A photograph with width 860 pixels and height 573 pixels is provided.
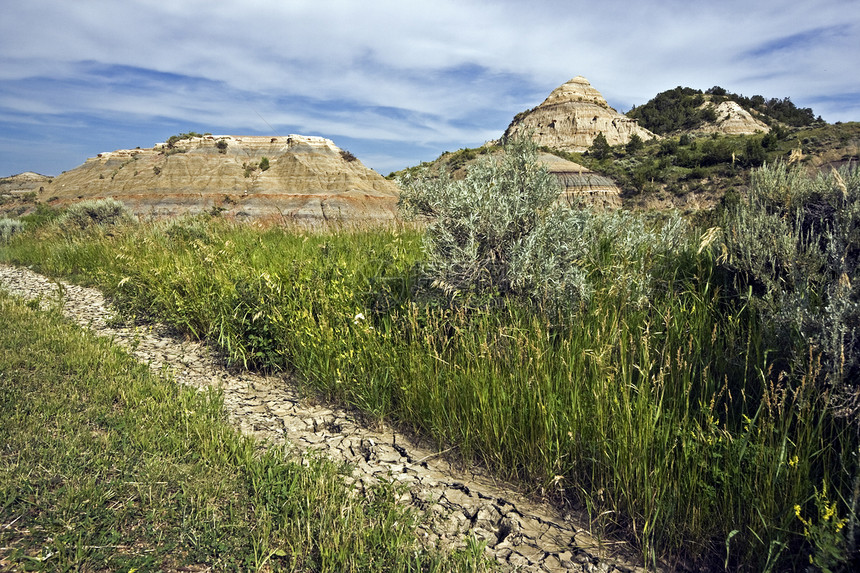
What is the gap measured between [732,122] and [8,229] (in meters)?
75.7

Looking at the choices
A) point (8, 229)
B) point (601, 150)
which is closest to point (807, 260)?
point (8, 229)

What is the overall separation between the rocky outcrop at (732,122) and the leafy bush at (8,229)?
70518 millimetres

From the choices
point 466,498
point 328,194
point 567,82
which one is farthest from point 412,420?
point 567,82

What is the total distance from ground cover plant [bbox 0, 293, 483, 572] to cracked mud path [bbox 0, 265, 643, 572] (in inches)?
9.8

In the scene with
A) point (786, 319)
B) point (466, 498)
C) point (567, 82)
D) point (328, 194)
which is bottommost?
point (466, 498)

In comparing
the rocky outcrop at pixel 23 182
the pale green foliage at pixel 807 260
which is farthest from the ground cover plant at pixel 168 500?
the rocky outcrop at pixel 23 182

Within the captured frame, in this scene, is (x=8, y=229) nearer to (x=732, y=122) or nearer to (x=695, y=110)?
(x=732, y=122)

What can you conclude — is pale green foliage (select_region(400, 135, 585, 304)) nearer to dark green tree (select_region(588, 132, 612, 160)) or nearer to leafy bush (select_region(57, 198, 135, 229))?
leafy bush (select_region(57, 198, 135, 229))

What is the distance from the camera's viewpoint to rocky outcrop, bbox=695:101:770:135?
6419cm

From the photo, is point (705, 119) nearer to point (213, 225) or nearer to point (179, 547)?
point (213, 225)

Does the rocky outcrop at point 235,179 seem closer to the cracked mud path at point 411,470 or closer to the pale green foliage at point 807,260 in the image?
the cracked mud path at point 411,470

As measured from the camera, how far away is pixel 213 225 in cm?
1084

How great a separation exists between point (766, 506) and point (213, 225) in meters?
10.9

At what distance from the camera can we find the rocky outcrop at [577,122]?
249 feet
